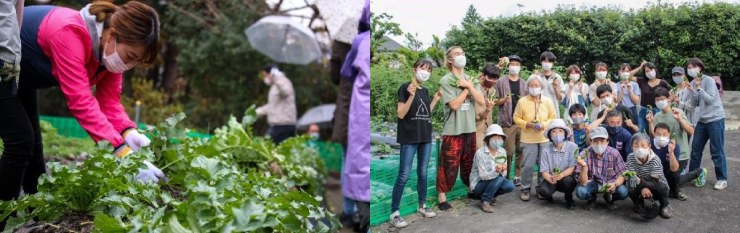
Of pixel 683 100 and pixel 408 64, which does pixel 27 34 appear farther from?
pixel 683 100

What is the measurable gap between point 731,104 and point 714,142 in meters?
0.14

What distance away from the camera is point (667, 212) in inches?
95.7

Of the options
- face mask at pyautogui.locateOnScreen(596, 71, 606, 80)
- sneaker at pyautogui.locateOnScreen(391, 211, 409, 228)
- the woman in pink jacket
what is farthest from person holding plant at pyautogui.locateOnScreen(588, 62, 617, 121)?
the woman in pink jacket

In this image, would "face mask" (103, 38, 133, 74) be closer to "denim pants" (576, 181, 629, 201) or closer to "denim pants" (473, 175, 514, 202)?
"denim pants" (473, 175, 514, 202)

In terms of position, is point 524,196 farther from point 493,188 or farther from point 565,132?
point 565,132

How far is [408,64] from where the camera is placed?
8.70ft

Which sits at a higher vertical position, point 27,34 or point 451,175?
point 27,34

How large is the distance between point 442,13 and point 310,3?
5.03 metres

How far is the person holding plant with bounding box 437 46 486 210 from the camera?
258 centimetres

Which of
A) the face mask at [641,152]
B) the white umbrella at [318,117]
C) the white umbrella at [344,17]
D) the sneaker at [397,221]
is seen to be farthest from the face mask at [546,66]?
the white umbrella at [318,117]

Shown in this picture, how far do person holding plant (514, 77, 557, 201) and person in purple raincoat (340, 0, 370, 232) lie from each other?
31.7 inches

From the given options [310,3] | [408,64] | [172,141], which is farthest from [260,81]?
[408,64]

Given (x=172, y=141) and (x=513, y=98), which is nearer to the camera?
(x=513, y=98)

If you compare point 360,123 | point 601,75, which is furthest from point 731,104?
point 360,123
